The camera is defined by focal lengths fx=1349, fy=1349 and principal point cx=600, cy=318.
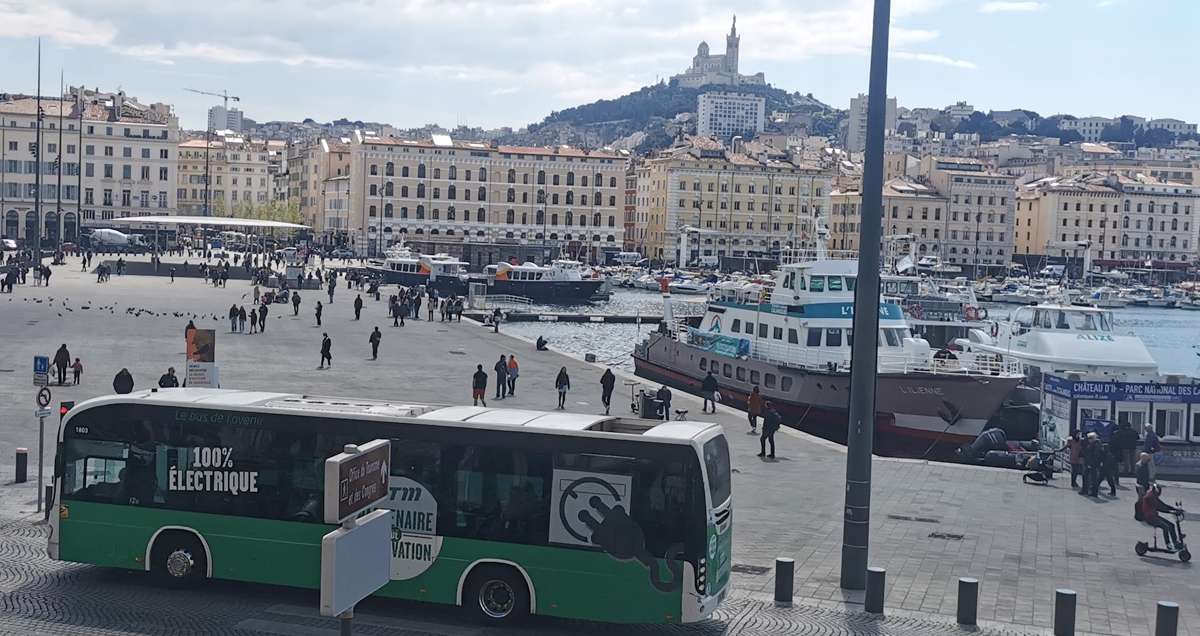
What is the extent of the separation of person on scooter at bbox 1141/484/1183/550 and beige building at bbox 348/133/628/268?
96252mm

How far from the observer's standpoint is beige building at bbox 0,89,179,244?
10412 centimetres

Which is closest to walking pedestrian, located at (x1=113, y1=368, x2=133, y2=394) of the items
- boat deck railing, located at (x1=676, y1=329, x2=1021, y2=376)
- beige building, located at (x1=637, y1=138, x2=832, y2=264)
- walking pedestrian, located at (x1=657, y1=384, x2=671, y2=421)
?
walking pedestrian, located at (x1=657, y1=384, x2=671, y2=421)

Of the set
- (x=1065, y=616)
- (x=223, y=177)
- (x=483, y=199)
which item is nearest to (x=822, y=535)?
(x=1065, y=616)

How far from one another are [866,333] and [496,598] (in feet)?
14.0

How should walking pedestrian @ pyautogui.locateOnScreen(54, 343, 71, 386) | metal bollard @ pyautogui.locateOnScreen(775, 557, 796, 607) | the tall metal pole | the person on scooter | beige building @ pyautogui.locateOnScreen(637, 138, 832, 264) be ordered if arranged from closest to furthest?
1. metal bollard @ pyautogui.locateOnScreen(775, 557, 796, 607)
2. the tall metal pole
3. the person on scooter
4. walking pedestrian @ pyautogui.locateOnScreen(54, 343, 71, 386)
5. beige building @ pyautogui.locateOnScreen(637, 138, 832, 264)

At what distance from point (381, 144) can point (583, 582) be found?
100361 millimetres

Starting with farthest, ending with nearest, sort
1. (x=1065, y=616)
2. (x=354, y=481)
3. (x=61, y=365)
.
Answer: (x=61, y=365) < (x=1065, y=616) < (x=354, y=481)

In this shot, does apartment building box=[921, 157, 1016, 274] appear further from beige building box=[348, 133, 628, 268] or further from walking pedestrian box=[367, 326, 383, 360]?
walking pedestrian box=[367, 326, 383, 360]

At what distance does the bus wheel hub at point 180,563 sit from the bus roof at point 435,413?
134cm

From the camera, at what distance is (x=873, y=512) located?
17.3 meters

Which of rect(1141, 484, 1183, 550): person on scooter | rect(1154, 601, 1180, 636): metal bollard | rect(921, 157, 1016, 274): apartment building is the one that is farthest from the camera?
rect(921, 157, 1016, 274): apartment building

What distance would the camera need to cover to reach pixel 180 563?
39.1 ft

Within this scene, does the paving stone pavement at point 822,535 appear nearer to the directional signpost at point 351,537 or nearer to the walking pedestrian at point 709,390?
the walking pedestrian at point 709,390

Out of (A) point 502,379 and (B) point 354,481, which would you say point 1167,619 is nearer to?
(B) point 354,481
